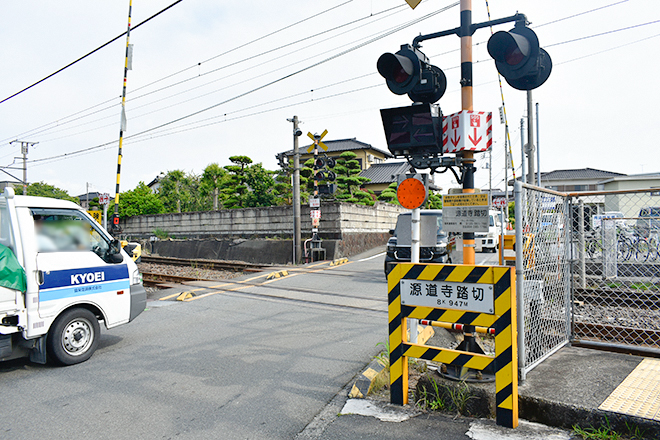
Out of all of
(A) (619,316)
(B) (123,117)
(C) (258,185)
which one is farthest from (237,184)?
(A) (619,316)

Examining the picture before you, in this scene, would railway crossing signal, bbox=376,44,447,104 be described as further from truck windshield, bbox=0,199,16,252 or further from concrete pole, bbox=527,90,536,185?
concrete pole, bbox=527,90,536,185

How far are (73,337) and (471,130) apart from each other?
4944 mm

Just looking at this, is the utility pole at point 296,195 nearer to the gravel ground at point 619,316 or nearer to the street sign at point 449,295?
the gravel ground at point 619,316

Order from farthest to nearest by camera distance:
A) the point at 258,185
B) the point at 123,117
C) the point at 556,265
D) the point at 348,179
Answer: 1. the point at 348,179
2. the point at 258,185
3. the point at 123,117
4. the point at 556,265

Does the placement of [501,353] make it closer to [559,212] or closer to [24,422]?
[559,212]

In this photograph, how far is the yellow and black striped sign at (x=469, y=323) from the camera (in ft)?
10.1

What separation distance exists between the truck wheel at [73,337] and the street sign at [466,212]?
430 cm

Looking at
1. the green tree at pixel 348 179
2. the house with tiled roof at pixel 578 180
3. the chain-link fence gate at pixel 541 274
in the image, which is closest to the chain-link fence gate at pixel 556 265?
the chain-link fence gate at pixel 541 274

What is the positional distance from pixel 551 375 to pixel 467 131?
224 cm

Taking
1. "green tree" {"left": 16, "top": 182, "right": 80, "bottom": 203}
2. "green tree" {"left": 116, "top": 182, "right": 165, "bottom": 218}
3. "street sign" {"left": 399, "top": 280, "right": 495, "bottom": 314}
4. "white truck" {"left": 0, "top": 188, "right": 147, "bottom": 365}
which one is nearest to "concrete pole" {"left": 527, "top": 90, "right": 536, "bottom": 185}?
"street sign" {"left": 399, "top": 280, "right": 495, "bottom": 314}

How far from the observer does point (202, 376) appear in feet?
14.7

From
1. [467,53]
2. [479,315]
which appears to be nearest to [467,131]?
[467,53]

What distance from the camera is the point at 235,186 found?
26.2 meters

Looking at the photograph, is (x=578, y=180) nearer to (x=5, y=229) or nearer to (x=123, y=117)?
(x=123, y=117)
